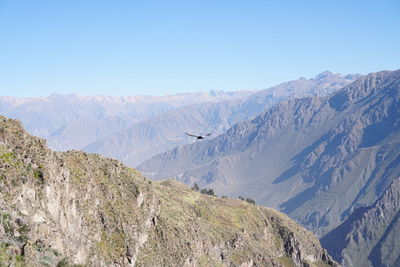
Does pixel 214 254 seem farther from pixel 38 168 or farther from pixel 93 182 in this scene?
pixel 38 168

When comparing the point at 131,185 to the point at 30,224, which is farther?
the point at 131,185

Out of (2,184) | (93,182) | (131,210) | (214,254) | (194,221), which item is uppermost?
(2,184)

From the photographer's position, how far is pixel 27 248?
254 feet

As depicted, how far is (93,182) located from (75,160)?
32.3ft

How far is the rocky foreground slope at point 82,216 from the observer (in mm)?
86062

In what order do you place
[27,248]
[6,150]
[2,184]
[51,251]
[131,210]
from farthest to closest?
[131,210]
[6,150]
[2,184]
[51,251]
[27,248]

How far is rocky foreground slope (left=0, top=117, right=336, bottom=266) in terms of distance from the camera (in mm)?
86062

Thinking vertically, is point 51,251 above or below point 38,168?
below

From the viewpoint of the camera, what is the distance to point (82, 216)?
418 feet

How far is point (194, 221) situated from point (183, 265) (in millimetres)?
31129

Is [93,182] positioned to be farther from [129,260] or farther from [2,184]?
[2,184]

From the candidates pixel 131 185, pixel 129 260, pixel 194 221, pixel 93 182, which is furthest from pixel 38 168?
pixel 194 221

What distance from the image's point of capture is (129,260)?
13925cm

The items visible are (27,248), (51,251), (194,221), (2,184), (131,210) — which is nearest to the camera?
(27,248)
